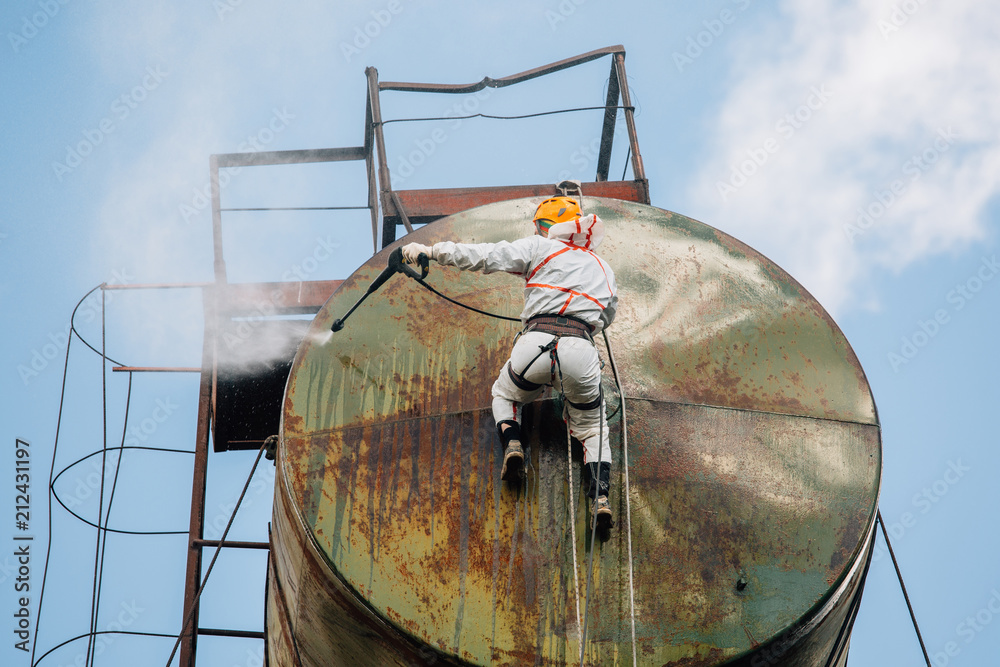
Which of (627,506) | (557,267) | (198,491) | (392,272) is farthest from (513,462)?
(198,491)

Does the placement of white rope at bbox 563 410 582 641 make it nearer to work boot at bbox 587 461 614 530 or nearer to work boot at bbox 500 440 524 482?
work boot at bbox 587 461 614 530

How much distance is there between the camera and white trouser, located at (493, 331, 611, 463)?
6.00 metres

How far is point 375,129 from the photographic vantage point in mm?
9758

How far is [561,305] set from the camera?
6.20 meters

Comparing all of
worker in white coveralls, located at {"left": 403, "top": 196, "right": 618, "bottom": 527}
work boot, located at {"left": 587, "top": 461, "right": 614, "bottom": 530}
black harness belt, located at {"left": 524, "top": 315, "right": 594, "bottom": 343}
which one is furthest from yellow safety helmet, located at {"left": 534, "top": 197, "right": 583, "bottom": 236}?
work boot, located at {"left": 587, "top": 461, "right": 614, "bottom": 530}

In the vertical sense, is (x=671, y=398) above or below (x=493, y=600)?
above

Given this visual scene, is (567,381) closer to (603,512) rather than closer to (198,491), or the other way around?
(603,512)

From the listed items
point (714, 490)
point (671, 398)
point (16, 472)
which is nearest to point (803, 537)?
point (714, 490)

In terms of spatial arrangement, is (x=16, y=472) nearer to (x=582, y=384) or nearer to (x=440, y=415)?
(x=440, y=415)

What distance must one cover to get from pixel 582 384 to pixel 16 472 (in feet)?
29.3

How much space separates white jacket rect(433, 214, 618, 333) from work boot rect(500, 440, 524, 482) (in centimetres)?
71

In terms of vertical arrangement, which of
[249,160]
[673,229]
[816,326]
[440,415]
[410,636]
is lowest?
[410,636]

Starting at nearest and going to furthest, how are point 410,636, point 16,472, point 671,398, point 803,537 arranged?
point 410,636
point 803,537
point 671,398
point 16,472

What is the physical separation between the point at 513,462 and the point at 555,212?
1.48 metres
